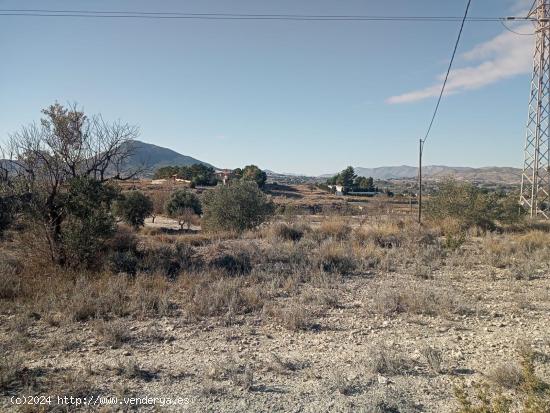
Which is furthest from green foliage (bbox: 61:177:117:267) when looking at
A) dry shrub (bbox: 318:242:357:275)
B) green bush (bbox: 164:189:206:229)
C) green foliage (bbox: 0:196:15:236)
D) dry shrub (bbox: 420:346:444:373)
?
green bush (bbox: 164:189:206:229)

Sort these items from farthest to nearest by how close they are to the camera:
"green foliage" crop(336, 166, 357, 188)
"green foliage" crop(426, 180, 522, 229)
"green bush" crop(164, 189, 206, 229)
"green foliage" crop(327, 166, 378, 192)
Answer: "green foliage" crop(336, 166, 357, 188) < "green foliage" crop(327, 166, 378, 192) < "green bush" crop(164, 189, 206, 229) < "green foliage" crop(426, 180, 522, 229)

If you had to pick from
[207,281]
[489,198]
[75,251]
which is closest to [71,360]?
[207,281]

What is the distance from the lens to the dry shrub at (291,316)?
5.72 m

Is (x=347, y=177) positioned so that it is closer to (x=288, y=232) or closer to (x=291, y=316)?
(x=288, y=232)

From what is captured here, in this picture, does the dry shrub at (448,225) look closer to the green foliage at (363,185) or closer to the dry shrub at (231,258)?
the dry shrub at (231,258)

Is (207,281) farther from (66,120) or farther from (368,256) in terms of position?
(66,120)

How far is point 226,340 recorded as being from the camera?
17.3ft

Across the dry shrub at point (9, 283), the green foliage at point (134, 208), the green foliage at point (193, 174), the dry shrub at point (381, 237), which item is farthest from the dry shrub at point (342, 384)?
the green foliage at point (193, 174)

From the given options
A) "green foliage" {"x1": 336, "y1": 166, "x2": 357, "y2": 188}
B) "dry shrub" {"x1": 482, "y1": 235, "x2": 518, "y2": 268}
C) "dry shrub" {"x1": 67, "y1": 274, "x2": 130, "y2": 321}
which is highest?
"green foliage" {"x1": 336, "y1": 166, "x2": 357, "y2": 188}

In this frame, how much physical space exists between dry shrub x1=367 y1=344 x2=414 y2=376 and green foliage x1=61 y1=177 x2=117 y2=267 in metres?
7.11

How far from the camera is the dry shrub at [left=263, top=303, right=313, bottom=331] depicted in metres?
5.72

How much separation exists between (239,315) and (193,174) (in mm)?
67693

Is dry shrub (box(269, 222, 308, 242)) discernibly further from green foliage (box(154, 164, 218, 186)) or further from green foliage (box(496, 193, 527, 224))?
green foliage (box(154, 164, 218, 186))

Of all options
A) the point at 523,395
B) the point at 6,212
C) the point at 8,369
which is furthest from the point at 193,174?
the point at 523,395
